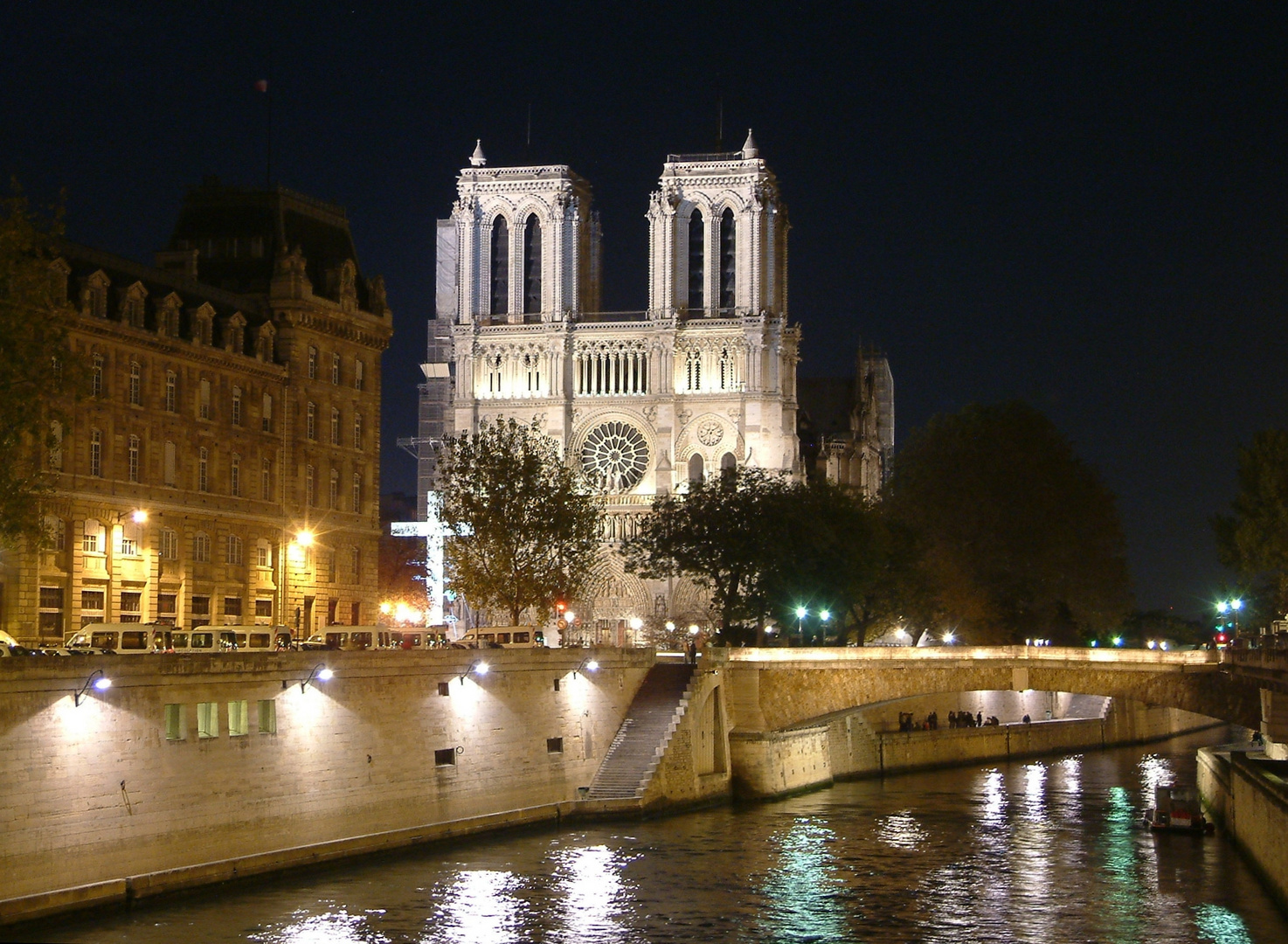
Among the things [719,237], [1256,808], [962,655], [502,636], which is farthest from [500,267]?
[1256,808]

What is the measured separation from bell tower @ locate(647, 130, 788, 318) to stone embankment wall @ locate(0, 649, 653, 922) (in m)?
68.6

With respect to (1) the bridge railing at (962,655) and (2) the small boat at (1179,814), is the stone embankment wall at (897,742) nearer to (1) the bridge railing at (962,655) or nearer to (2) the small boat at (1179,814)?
(1) the bridge railing at (962,655)

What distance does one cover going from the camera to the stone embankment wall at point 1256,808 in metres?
40.9

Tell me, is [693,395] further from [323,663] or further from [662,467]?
[323,663]

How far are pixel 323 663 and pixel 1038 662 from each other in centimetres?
3169

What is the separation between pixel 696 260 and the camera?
129500mm

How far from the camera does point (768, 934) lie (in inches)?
1585

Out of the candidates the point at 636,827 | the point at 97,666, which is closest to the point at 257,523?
the point at 636,827

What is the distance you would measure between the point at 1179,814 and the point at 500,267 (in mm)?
84804

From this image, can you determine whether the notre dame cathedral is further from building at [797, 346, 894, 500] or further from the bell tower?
building at [797, 346, 894, 500]

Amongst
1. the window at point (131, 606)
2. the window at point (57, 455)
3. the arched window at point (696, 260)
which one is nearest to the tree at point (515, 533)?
the window at point (131, 606)

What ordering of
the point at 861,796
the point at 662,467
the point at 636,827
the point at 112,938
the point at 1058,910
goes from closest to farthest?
the point at 112,938, the point at 1058,910, the point at 636,827, the point at 861,796, the point at 662,467

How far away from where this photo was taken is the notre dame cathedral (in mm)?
124562

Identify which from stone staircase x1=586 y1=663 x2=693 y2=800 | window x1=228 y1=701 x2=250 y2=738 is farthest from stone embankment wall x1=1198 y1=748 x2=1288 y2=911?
window x1=228 y1=701 x2=250 y2=738
